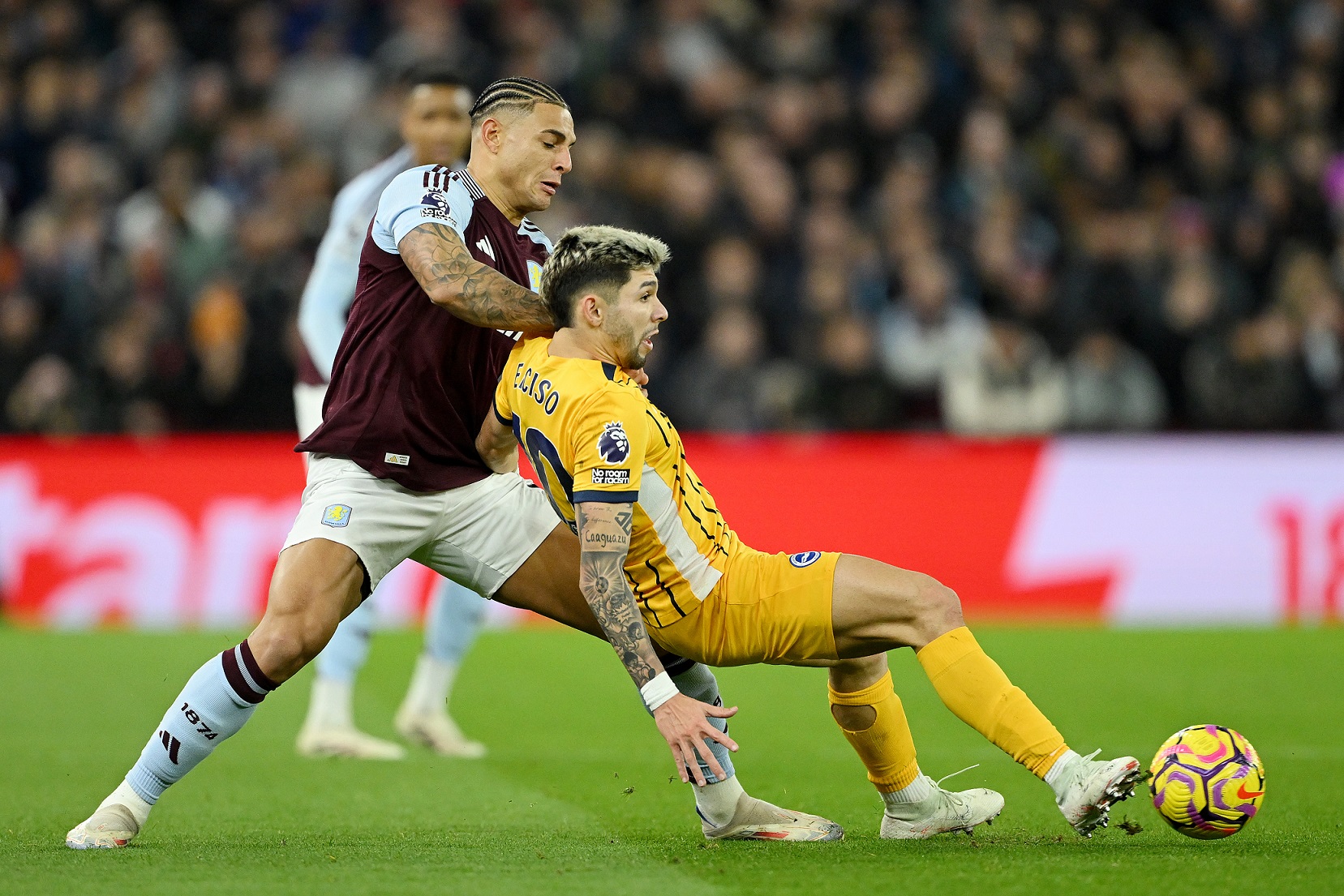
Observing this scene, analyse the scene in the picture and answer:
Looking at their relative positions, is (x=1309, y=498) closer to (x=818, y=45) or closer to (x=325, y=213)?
(x=818, y=45)

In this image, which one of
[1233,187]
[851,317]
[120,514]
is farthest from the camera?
[1233,187]

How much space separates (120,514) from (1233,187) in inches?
376

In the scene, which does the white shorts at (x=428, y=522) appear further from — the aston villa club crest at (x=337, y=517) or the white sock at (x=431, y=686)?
the white sock at (x=431, y=686)

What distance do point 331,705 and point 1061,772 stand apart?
3.54 m

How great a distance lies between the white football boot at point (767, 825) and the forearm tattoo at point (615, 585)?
0.82m

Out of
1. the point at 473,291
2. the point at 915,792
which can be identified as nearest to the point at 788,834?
the point at 915,792

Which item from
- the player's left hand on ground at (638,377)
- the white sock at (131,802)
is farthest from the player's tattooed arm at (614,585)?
the white sock at (131,802)

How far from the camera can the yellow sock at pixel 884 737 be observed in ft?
16.0

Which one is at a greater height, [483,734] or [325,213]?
[325,213]

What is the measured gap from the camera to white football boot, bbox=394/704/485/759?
6996 mm

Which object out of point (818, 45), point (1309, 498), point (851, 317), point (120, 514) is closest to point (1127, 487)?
point (1309, 498)

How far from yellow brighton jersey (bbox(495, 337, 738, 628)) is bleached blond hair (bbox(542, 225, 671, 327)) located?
169 mm

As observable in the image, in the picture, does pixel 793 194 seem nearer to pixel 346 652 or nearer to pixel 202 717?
pixel 346 652

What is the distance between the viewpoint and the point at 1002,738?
14.9ft
